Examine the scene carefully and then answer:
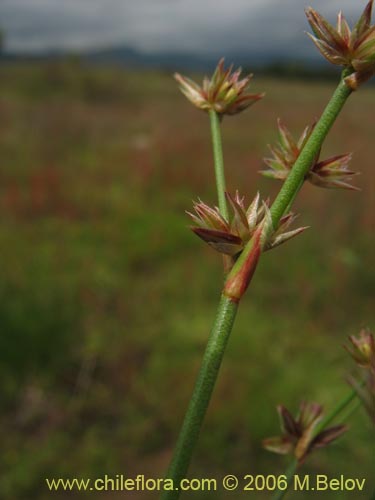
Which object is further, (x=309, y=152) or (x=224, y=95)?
(x=224, y=95)

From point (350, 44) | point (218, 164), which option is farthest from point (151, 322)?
point (350, 44)

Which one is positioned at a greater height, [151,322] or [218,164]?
[151,322]

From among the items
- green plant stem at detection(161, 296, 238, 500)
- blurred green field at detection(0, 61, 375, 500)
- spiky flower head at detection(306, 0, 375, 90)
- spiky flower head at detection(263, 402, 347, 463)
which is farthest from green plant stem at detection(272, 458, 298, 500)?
blurred green field at detection(0, 61, 375, 500)

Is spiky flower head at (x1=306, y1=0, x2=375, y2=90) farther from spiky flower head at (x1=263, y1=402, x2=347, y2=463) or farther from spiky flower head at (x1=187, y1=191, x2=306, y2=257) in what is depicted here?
spiky flower head at (x1=263, y1=402, x2=347, y2=463)

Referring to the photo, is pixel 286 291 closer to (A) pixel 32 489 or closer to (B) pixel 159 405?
(B) pixel 159 405

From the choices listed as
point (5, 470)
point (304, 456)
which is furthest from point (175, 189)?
point (304, 456)

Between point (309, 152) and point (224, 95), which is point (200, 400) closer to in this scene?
point (309, 152)

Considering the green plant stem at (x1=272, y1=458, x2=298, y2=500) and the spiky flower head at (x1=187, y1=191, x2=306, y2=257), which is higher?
the spiky flower head at (x1=187, y1=191, x2=306, y2=257)
